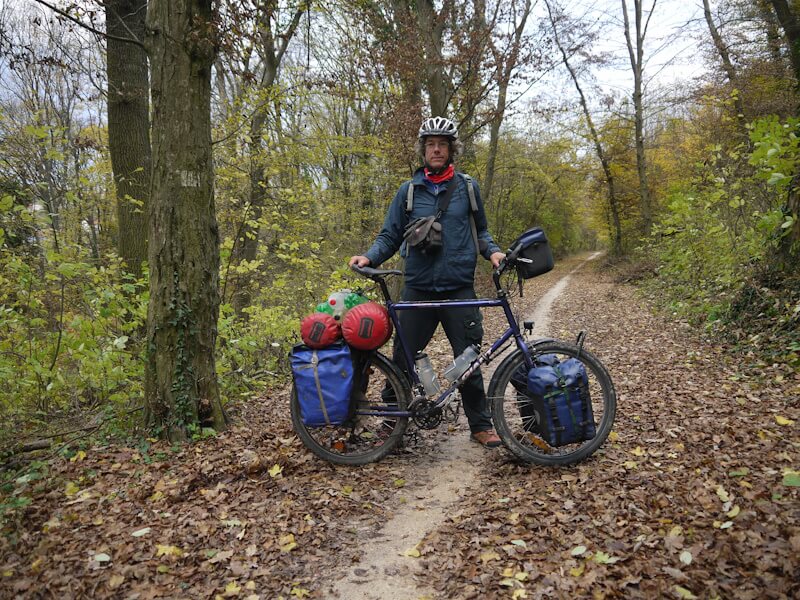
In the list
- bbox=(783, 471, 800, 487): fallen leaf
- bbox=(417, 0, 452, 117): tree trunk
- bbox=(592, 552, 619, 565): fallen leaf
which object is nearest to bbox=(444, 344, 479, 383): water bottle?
bbox=(592, 552, 619, 565): fallen leaf

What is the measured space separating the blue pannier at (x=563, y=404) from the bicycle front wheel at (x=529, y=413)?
13 centimetres

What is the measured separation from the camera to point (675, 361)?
5766mm

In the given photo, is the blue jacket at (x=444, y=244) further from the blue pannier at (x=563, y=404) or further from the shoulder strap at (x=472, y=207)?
the blue pannier at (x=563, y=404)

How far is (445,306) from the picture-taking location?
11.8 feet

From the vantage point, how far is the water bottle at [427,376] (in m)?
3.57

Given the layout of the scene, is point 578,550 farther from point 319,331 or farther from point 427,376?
point 319,331

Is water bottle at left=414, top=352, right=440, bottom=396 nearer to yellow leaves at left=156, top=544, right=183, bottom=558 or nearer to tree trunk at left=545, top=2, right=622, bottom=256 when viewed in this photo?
yellow leaves at left=156, top=544, right=183, bottom=558

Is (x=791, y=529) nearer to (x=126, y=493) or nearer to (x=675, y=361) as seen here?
(x=126, y=493)

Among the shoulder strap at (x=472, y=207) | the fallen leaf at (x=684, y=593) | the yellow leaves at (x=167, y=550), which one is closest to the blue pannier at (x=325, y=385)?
the yellow leaves at (x=167, y=550)

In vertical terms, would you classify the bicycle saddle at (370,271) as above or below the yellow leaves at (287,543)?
above

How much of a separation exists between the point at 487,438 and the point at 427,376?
0.78m

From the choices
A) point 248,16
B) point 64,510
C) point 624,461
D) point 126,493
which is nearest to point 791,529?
point 624,461

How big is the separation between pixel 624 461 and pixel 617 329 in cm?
607

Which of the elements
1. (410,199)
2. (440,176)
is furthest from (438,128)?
(410,199)
